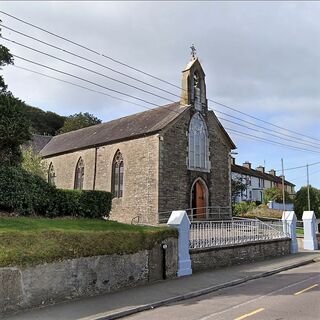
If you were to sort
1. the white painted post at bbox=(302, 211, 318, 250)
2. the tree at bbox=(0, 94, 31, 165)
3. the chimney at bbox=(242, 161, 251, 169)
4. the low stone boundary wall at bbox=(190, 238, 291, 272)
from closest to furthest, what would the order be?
1. the tree at bbox=(0, 94, 31, 165)
2. the low stone boundary wall at bbox=(190, 238, 291, 272)
3. the white painted post at bbox=(302, 211, 318, 250)
4. the chimney at bbox=(242, 161, 251, 169)

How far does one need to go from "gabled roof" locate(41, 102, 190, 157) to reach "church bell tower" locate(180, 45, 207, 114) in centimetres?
92

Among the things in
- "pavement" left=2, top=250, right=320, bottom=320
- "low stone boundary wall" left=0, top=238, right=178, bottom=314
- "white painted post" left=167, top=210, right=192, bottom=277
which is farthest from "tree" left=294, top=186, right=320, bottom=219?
"low stone boundary wall" left=0, top=238, right=178, bottom=314

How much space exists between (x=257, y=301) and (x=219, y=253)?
6057mm

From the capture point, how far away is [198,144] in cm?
3003

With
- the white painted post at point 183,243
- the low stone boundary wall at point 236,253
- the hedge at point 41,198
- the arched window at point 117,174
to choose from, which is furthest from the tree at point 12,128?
the arched window at point 117,174

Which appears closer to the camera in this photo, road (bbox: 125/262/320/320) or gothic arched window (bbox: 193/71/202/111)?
road (bbox: 125/262/320/320)

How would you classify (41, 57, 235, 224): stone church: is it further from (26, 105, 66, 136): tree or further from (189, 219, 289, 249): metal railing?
(26, 105, 66, 136): tree

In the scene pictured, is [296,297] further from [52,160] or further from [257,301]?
[52,160]

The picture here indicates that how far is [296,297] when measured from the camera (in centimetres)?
1148

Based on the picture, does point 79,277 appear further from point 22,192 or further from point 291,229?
point 291,229

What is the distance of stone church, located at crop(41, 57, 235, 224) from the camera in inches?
1053

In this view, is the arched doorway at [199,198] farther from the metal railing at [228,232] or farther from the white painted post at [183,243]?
the white painted post at [183,243]

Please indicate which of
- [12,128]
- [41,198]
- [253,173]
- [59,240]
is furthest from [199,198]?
[253,173]

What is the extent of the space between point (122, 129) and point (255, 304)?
22.7m
